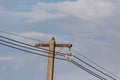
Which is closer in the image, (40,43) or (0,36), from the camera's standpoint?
(0,36)

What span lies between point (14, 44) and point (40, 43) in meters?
2.99

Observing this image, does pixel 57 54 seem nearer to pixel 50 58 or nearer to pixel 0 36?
pixel 50 58

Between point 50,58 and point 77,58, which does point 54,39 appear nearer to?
point 50,58

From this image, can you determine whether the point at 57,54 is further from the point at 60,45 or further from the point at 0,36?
the point at 0,36

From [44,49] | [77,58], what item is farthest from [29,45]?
[77,58]

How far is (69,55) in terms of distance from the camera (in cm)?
4853

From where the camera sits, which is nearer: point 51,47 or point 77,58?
point 51,47

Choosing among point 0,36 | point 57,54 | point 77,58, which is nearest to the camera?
point 0,36

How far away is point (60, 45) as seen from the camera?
156 feet

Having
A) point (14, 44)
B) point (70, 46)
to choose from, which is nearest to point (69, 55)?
point (70, 46)

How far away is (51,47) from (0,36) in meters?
3.98

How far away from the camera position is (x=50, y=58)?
4609 cm

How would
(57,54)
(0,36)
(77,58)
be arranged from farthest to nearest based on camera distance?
1. (77,58)
2. (57,54)
3. (0,36)

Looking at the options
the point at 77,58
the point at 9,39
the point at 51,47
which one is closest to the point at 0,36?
the point at 9,39
